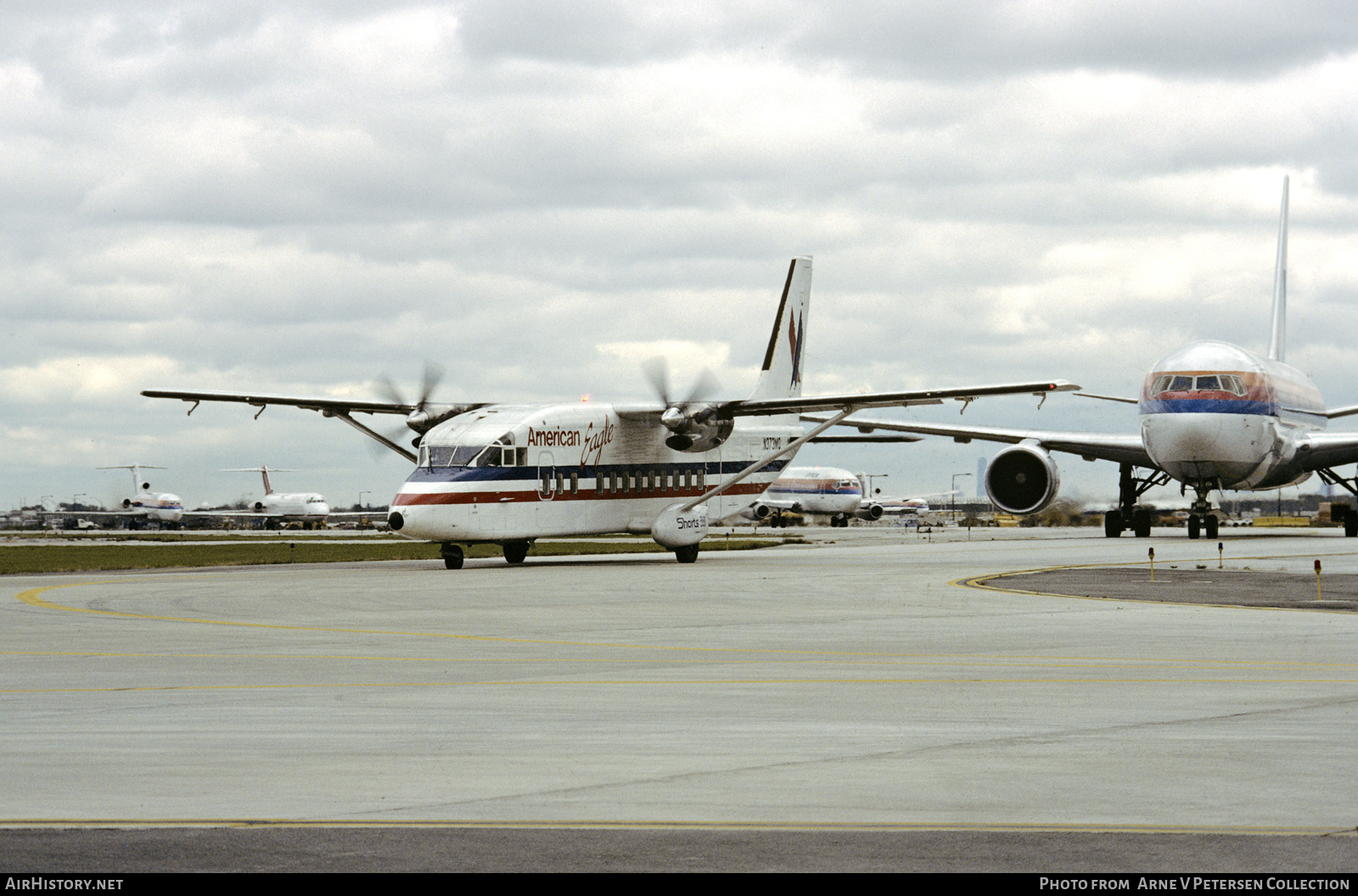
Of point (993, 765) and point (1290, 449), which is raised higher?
point (1290, 449)

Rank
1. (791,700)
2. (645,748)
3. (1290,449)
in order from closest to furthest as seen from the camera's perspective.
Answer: (645,748) < (791,700) < (1290,449)

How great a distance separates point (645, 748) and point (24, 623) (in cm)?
1375

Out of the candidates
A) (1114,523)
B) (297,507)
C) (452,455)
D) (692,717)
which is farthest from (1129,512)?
(297,507)

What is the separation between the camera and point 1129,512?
Result: 5406 cm

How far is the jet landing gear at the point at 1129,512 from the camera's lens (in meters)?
53.6

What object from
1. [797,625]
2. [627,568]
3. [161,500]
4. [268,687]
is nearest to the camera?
[268,687]

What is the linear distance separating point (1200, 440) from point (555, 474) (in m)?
20.8

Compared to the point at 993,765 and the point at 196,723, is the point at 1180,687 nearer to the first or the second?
the point at 993,765

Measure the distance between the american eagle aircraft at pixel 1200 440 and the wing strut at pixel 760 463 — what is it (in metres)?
1.61

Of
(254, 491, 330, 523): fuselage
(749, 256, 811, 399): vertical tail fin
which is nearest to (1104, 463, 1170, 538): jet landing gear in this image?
(749, 256, 811, 399): vertical tail fin

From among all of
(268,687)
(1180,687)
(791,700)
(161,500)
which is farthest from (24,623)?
(161,500)

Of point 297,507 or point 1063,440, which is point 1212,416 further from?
point 297,507

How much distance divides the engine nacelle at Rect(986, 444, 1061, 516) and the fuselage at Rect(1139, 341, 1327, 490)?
4246 mm

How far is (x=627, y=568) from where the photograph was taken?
35.4 m
